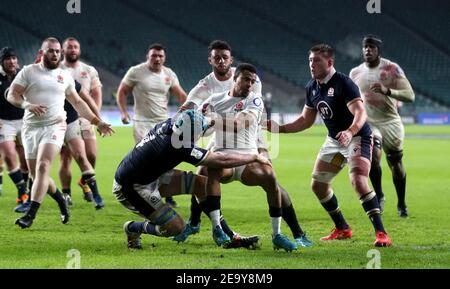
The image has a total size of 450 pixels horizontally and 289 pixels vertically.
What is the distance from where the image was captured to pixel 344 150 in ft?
30.2

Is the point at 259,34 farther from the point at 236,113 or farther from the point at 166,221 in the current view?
the point at 166,221

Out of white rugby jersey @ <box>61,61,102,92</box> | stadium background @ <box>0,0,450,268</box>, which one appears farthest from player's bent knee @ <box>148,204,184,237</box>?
stadium background @ <box>0,0,450,268</box>

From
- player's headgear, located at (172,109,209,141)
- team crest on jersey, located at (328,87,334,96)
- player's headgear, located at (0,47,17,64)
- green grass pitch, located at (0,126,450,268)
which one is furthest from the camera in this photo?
player's headgear, located at (0,47,17,64)

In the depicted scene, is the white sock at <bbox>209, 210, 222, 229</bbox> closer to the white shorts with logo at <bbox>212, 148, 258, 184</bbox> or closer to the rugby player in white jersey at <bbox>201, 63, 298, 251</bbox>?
the rugby player in white jersey at <bbox>201, 63, 298, 251</bbox>

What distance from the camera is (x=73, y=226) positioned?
10.2 metres

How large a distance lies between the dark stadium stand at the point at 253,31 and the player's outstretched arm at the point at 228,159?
121ft

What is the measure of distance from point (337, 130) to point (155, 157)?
7.11ft

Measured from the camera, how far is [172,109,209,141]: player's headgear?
7.73 metres

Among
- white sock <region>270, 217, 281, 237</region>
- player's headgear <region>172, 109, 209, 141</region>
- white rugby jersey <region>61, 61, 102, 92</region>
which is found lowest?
white sock <region>270, 217, 281, 237</region>

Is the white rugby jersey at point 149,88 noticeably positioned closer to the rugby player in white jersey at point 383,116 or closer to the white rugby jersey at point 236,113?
the rugby player in white jersey at point 383,116

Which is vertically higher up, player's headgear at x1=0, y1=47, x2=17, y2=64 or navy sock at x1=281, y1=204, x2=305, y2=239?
player's headgear at x1=0, y1=47, x2=17, y2=64

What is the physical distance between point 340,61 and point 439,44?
21.5 feet

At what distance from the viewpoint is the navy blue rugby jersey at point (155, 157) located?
781 cm
